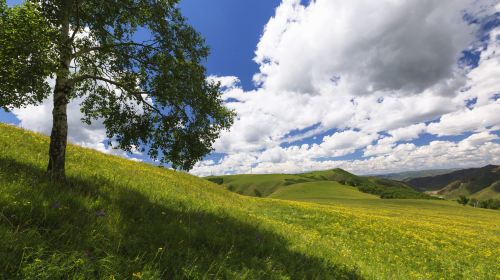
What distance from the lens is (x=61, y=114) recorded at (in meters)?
10.8

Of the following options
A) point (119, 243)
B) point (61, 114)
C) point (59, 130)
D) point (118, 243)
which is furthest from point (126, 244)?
point (61, 114)

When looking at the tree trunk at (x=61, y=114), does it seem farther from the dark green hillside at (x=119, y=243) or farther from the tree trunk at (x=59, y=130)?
the dark green hillside at (x=119, y=243)

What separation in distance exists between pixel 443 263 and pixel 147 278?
16.9 m

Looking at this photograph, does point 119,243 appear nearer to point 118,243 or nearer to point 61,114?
point 118,243

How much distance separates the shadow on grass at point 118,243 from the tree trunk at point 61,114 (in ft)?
2.61

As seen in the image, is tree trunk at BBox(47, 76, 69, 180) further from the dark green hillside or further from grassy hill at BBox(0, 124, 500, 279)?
grassy hill at BBox(0, 124, 500, 279)

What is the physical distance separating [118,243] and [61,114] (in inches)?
273

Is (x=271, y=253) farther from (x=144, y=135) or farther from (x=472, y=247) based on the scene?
(x=472, y=247)

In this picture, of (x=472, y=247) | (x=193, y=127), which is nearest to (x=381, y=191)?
(x=472, y=247)

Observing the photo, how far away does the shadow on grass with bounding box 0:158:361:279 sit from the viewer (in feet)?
15.8

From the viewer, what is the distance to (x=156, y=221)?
28.2 ft

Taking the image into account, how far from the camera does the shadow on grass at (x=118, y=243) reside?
4.80 m

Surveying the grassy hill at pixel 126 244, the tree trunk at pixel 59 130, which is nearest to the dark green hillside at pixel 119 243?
the grassy hill at pixel 126 244

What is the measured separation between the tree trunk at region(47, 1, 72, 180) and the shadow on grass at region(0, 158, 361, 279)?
2.61 ft
